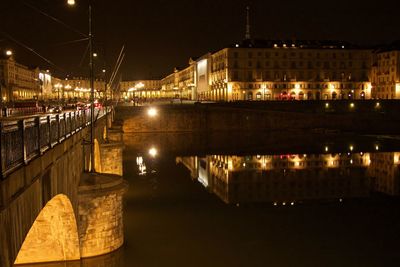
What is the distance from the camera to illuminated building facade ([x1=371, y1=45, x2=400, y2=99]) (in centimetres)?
12569

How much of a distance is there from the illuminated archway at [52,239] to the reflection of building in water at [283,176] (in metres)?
18.4

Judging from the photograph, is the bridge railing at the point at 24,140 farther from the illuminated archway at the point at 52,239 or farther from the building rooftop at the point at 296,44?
the building rooftop at the point at 296,44

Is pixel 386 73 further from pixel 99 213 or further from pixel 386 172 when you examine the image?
pixel 99 213

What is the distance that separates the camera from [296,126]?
9394cm

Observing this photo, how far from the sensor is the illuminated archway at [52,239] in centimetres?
1756

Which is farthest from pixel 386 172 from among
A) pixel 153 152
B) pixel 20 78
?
pixel 20 78

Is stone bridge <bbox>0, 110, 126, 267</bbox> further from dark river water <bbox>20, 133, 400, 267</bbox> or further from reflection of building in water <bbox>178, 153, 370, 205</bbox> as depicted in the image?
reflection of building in water <bbox>178, 153, 370, 205</bbox>

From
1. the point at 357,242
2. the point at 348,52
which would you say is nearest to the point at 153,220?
the point at 357,242

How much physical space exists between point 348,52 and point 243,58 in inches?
1074

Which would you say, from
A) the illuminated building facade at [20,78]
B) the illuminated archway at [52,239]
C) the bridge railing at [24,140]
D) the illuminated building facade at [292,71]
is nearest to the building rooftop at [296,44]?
the illuminated building facade at [292,71]

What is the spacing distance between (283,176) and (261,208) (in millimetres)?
13758

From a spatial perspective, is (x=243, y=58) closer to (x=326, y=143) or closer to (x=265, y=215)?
(x=326, y=143)

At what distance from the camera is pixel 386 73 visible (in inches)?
5103

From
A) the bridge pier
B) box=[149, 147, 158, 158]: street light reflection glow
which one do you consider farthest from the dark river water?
the bridge pier
